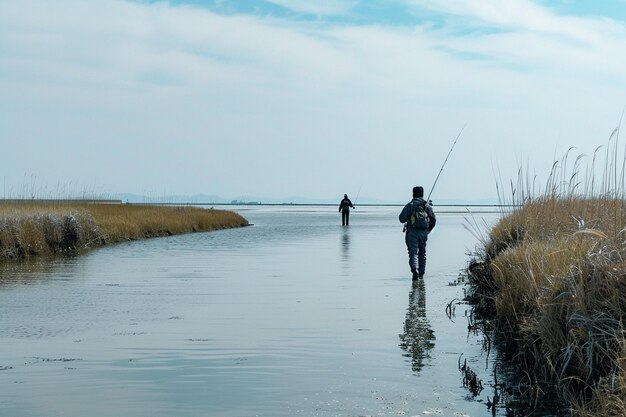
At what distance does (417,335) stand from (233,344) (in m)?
2.28

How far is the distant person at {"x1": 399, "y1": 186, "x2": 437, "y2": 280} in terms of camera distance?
56.9ft

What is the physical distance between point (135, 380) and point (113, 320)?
13.1ft

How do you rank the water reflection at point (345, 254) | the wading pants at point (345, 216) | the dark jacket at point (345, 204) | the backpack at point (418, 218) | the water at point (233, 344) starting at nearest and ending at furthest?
the water at point (233, 344) < the backpack at point (418, 218) < the water reflection at point (345, 254) < the dark jacket at point (345, 204) < the wading pants at point (345, 216)

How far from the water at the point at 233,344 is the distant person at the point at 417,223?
2.12 feet

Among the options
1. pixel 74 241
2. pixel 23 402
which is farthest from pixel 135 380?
pixel 74 241

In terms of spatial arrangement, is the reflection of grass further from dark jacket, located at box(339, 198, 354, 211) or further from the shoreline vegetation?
the shoreline vegetation

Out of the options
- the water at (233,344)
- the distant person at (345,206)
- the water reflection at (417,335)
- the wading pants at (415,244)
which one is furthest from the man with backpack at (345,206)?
the water reflection at (417,335)

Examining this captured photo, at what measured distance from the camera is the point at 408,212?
57.0 ft

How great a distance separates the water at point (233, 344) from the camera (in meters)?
Answer: 7.18

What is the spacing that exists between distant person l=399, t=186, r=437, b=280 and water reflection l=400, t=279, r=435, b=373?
3.17 m

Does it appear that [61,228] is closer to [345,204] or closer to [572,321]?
[572,321]

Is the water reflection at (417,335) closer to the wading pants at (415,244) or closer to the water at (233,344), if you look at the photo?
the water at (233,344)

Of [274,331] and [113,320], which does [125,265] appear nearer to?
[113,320]

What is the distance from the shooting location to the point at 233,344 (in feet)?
32.4
